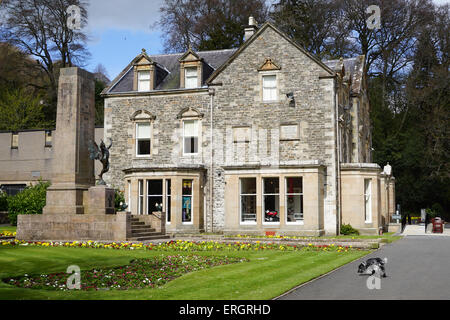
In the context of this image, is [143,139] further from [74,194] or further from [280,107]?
[74,194]

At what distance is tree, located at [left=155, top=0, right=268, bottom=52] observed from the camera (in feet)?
156

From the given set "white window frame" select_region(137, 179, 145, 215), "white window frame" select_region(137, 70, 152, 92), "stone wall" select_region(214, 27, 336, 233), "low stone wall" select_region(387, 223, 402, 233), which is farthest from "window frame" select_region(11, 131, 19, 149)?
"low stone wall" select_region(387, 223, 402, 233)

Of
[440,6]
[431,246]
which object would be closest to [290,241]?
[431,246]

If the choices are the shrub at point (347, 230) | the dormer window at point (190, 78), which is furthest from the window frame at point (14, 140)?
the shrub at point (347, 230)

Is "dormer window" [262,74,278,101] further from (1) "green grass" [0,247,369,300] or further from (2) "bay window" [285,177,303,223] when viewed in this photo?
(1) "green grass" [0,247,369,300]

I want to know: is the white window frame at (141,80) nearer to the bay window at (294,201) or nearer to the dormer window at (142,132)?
the dormer window at (142,132)

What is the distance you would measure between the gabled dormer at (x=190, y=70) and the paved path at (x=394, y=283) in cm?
1912

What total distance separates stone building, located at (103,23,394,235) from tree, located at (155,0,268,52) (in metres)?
14.9

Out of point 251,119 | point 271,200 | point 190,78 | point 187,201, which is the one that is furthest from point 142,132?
point 271,200

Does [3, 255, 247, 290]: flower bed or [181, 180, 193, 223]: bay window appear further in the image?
[181, 180, 193, 223]: bay window

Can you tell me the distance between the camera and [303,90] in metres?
29.0

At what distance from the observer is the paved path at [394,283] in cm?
943
